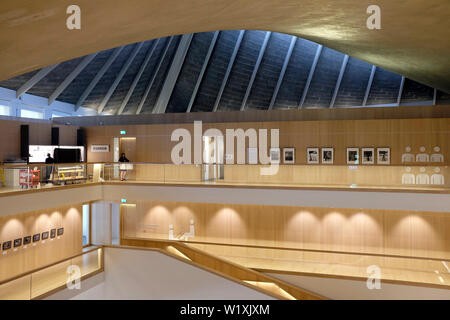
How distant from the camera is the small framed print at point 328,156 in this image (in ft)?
46.0

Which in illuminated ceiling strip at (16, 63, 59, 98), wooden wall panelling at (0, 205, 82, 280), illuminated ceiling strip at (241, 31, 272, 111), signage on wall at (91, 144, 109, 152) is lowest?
wooden wall panelling at (0, 205, 82, 280)

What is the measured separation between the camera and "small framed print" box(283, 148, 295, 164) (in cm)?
1449

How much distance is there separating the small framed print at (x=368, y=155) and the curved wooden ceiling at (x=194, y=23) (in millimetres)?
3723

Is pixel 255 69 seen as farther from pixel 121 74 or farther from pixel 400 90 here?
pixel 400 90

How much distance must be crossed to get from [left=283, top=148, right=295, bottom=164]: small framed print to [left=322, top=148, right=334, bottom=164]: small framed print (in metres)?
1.18

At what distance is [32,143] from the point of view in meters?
15.2

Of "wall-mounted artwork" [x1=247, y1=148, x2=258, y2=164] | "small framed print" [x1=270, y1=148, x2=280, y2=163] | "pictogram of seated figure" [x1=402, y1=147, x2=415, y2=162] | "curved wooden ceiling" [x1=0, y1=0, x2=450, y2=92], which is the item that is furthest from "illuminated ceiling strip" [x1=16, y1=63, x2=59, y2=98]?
"pictogram of seated figure" [x1=402, y1=147, x2=415, y2=162]

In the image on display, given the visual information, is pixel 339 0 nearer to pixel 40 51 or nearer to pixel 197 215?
pixel 40 51

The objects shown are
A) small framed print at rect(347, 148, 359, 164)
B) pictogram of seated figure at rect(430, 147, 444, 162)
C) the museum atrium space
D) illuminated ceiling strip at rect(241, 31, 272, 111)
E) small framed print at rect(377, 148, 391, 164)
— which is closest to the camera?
the museum atrium space

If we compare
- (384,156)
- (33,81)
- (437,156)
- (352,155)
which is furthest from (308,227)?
(33,81)

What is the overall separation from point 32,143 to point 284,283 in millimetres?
11517

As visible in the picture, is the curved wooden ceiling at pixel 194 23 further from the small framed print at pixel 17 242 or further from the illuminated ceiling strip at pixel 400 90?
the illuminated ceiling strip at pixel 400 90

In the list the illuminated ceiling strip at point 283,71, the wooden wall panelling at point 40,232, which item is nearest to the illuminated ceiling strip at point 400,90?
the illuminated ceiling strip at point 283,71

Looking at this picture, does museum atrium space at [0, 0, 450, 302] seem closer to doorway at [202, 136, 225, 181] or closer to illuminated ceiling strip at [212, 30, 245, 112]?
doorway at [202, 136, 225, 181]
